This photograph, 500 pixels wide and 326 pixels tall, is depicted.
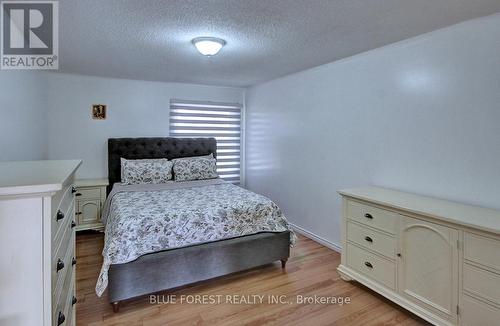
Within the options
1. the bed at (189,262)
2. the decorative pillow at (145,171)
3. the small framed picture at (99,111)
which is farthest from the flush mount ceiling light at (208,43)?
the small framed picture at (99,111)

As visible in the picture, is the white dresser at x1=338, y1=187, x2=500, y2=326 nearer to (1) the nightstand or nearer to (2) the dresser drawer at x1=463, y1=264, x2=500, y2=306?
(2) the dresser drawer at x1=463, y1=264, x2=500, y2=306

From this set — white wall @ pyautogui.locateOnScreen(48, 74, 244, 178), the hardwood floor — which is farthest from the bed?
white wall @ pyautogui.locateOnScreen(48, 74, 244, 178)

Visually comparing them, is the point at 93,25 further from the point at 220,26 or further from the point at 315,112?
the point at 315,112

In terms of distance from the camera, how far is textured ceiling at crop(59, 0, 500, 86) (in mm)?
1808

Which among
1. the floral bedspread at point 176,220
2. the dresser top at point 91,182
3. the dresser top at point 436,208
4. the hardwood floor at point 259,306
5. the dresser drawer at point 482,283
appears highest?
the dresser top at point 91,182

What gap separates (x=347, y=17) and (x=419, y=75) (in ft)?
2.95

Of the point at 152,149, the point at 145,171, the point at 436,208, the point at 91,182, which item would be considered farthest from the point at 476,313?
the point at 91,182

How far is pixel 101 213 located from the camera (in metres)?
3.70

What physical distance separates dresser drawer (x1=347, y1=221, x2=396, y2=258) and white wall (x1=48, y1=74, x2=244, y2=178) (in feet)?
10.4

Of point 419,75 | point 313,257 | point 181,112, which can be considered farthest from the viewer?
point 181,112

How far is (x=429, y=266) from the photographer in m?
1.94

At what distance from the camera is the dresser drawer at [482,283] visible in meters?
1.60

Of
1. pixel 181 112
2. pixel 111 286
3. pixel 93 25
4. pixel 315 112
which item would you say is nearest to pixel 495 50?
pixel 315 112

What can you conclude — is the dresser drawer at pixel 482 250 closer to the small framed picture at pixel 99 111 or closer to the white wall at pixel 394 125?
the white wall at pixel 394 125
